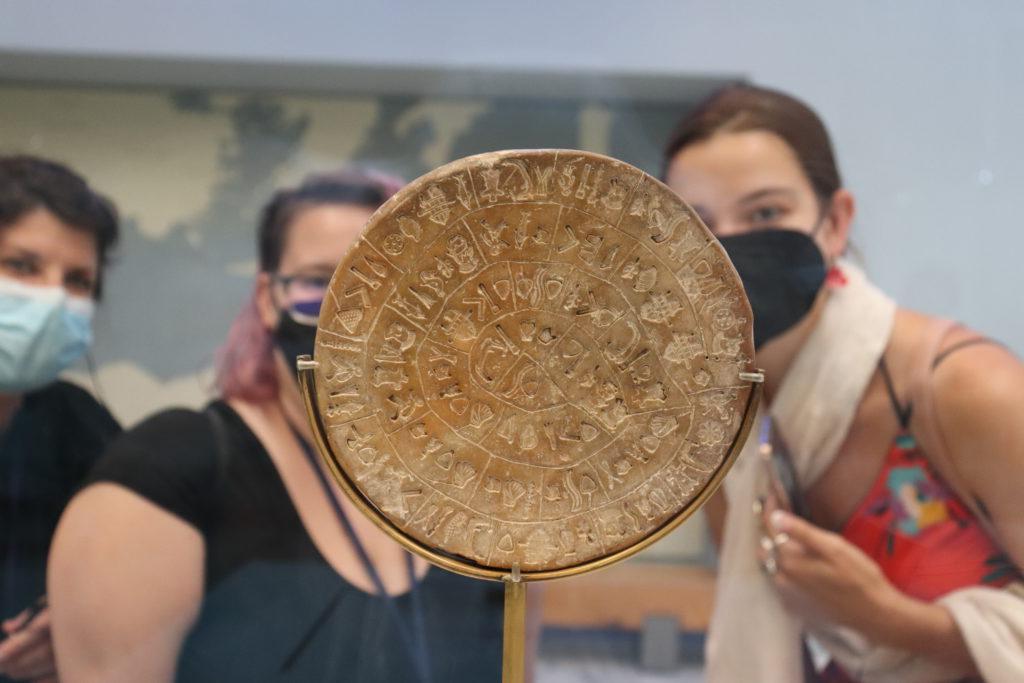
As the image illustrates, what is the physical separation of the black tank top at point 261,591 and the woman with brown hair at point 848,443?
607 millimetres

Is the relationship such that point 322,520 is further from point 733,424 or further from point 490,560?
point 733,424

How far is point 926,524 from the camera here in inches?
58.3

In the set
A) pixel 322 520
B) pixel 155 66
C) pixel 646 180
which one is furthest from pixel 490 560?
pixel 155 66

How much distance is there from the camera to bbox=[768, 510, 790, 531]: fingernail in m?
1.52

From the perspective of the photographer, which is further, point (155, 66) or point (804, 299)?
point (155, 66)

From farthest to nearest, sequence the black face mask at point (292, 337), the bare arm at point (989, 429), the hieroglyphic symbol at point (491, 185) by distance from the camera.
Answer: the black face mask at point (292, 337) < the bare arm at point (989, 429) < the hieroglyphic symbol at point (491, 185)

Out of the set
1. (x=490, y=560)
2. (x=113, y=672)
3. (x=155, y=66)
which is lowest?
(x=113, y=672)

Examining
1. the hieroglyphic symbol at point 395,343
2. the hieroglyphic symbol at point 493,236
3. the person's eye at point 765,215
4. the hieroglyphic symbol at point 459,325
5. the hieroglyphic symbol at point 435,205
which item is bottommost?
the hieroglyphic symbol at point 395,343

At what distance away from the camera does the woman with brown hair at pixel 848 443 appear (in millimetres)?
1418

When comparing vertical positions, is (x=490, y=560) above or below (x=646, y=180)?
below

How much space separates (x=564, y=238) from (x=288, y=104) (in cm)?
95

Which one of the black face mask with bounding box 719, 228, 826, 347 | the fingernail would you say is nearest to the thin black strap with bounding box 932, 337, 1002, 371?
the black face mask with bounding box 719, 228, 826, 347

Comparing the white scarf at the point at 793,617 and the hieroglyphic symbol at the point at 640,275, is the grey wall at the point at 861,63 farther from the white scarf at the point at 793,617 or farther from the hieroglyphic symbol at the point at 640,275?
the hieroglyphic symbol at the point at 640,275

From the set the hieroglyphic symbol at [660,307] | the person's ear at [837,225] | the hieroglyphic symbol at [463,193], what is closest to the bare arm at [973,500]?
the person's ear at [837,225]
